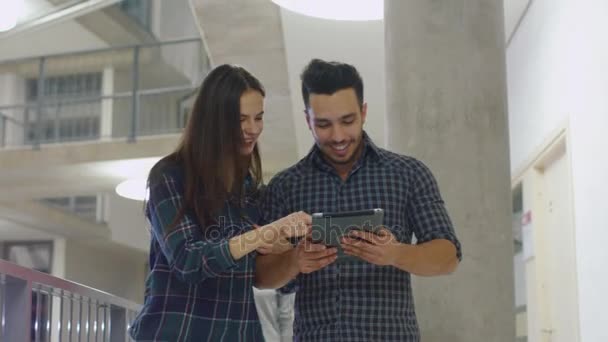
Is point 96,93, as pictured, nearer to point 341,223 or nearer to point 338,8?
point 338,8

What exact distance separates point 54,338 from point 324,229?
1.96m

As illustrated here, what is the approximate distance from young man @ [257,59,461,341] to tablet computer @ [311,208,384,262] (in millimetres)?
23

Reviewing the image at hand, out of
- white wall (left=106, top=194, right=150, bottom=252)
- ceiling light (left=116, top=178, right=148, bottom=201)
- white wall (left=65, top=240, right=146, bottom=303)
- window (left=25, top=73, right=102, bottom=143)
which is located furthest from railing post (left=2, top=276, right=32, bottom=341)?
white wall (left=65, top=240, right=146, bottom=303)

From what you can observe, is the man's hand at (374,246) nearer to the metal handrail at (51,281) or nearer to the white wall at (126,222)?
the metal handrail at (51,281)

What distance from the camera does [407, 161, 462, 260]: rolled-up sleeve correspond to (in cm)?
203

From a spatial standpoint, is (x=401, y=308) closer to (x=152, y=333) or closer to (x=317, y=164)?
(x=317, y=164)

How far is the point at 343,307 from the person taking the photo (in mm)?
2014

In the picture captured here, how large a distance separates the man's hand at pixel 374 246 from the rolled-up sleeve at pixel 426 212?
5.9 inches

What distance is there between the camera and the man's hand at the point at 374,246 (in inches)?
74.0

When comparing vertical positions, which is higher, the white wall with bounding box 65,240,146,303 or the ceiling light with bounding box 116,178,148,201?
the ceiling light with bounding box 116,178,148,201

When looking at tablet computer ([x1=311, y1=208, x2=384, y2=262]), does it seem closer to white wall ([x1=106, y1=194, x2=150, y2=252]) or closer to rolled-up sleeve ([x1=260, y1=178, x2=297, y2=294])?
rolled-up sleeve ([x1=260, y1=178, x2=297, y2=294])

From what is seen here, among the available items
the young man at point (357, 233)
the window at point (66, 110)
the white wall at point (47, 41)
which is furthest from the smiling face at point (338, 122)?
the white wall at point (47, 41)

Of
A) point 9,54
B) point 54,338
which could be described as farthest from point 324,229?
point 9,54

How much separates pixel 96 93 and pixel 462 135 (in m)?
11.4
